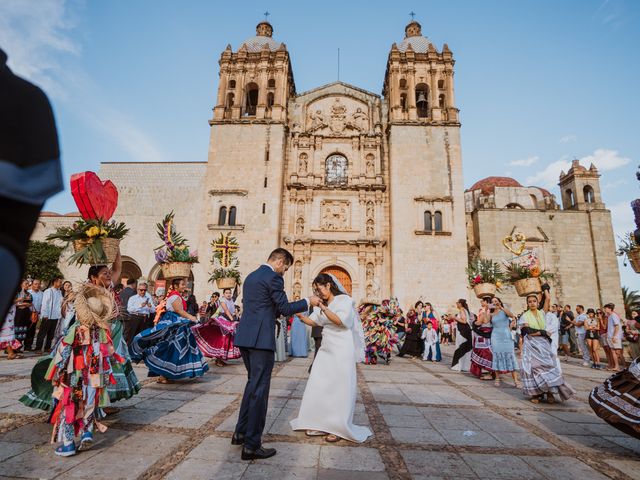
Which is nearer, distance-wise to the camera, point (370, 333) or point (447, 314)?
point (370, 333)

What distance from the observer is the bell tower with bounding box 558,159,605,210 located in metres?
24.0

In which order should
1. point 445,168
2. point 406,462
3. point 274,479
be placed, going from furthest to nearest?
point 445,168
point 406,462
point 274,479

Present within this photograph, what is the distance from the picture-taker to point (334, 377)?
4051 mm

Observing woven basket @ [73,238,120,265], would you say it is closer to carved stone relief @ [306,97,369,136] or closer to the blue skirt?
the blue skirt

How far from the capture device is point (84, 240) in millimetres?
4426

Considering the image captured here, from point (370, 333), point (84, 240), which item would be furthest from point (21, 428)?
point (370, 333)

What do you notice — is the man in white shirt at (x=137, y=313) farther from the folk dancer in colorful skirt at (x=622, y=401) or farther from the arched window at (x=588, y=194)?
the arched window at (x=588, y=194)

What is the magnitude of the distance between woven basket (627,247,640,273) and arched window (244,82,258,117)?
23.0m

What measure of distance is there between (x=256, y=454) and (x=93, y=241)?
3049mm

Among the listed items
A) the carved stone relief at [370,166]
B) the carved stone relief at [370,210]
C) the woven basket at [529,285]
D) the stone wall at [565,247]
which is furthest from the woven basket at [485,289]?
the carved stone relief at [370,166]

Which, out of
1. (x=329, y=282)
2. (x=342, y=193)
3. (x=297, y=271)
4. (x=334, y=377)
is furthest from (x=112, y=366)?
(x=342, y=193)

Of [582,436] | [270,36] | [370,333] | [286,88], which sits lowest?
[582,436]

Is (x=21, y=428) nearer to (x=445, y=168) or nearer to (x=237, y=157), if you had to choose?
(x=237, y=157)

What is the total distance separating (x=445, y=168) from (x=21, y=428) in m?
21.4
